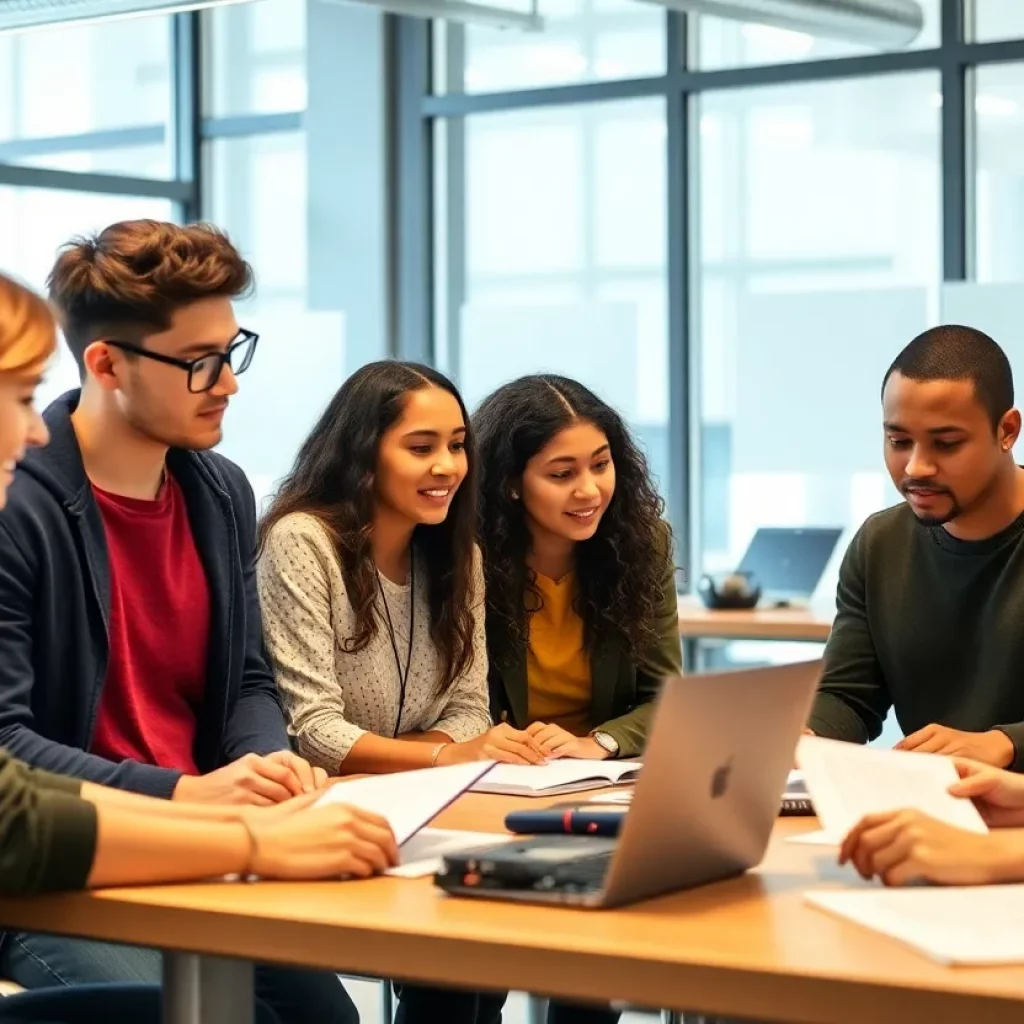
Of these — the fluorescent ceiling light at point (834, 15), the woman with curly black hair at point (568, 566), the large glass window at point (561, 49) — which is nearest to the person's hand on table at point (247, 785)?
the woman with curly black hair at point (568, 566)

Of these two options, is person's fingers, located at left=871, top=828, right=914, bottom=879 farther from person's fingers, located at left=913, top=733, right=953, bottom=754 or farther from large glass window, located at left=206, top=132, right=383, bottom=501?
large glass window, located at left=206, top=132, right=383, bottom=501

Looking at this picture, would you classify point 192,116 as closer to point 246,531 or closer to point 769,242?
point 769,242

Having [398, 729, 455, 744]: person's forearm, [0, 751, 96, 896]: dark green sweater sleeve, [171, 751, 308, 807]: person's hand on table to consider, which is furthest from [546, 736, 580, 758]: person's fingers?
[0, 751, 96, 896]: dark green sweater sleeve

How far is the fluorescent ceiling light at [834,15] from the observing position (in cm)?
571

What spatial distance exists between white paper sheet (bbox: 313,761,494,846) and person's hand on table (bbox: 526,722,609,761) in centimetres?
72

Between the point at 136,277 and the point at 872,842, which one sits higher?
the point at 136,277

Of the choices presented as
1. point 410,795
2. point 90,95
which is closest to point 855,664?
point 410,795

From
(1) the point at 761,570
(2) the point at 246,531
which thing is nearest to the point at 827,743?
(2) the point at 246,531

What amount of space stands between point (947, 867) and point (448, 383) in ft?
4.92

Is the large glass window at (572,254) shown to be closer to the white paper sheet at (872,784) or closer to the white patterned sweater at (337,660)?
the white patterned sweater at (337,660)

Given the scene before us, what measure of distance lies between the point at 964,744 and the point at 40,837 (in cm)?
125

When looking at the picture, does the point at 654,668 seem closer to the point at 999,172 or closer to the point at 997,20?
the point at 999,172

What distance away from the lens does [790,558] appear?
5555 millimetres

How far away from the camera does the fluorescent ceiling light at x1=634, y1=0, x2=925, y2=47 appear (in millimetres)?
5711
